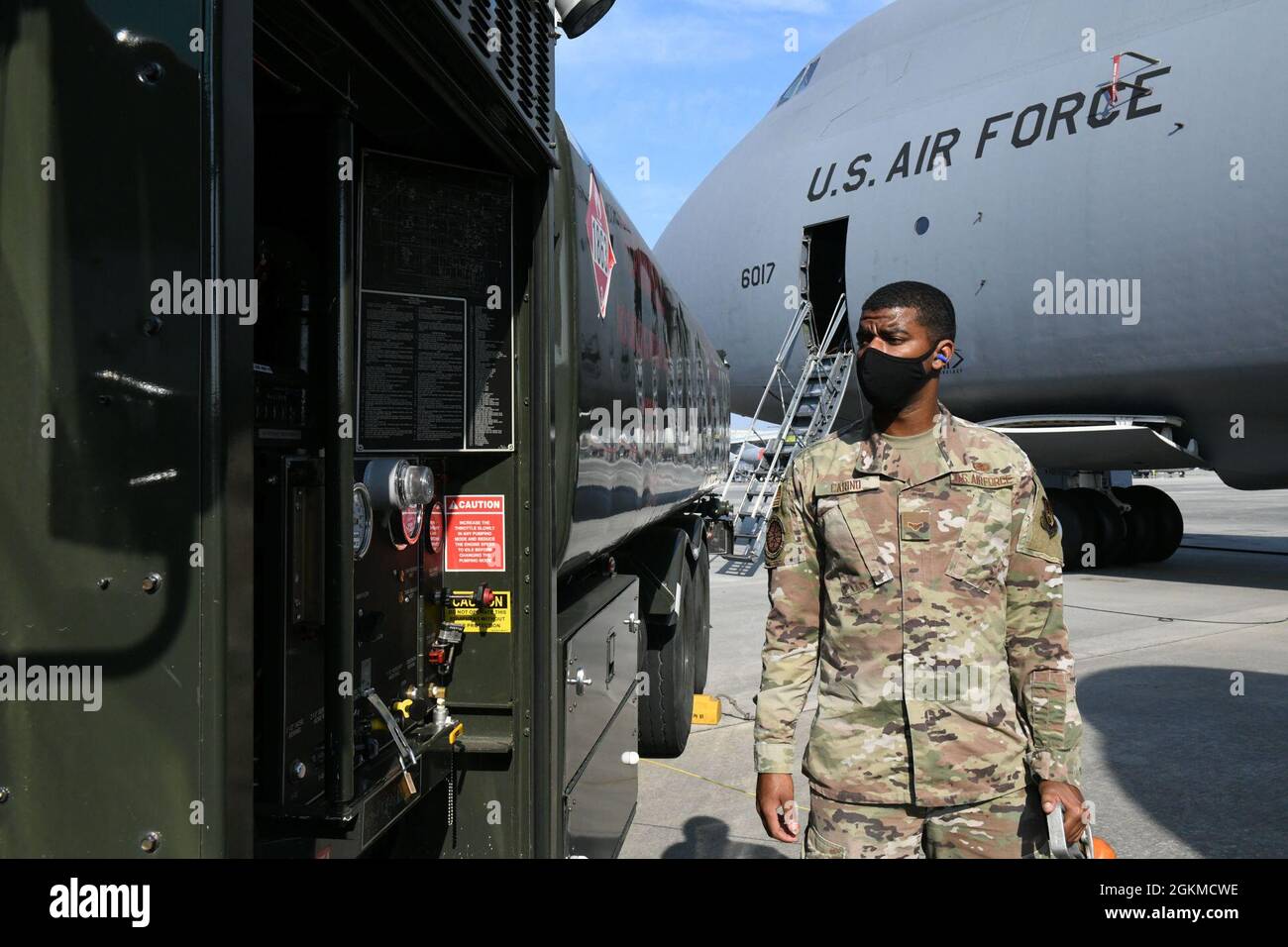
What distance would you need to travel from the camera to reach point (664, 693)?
19.0 feet

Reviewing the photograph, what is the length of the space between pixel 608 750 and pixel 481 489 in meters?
1.34

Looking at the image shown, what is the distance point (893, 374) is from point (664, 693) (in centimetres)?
361

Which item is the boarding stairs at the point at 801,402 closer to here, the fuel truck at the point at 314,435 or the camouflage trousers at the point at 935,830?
the fuel truck at the point at 314,435

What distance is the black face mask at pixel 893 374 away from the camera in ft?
8.44

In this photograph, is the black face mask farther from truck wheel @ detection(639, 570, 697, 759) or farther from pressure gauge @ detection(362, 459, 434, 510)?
truck wheel @ detection(639, 570, 697, 759)

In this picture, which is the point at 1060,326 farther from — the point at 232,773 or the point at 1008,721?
the point at 232,773

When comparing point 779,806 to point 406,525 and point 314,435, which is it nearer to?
point 406,525

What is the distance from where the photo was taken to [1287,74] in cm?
973

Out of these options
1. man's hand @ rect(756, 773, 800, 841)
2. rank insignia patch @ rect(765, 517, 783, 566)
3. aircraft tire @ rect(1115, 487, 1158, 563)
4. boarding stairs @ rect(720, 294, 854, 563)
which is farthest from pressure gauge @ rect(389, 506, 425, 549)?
aircraft tire @ rect(1115, 487, 1158, 563)

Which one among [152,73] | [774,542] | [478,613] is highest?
[152,73]

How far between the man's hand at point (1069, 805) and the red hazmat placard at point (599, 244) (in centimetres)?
202

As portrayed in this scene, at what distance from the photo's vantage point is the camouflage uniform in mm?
2473

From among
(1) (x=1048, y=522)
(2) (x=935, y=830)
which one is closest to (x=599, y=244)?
(1) (x=1048, y=522)
